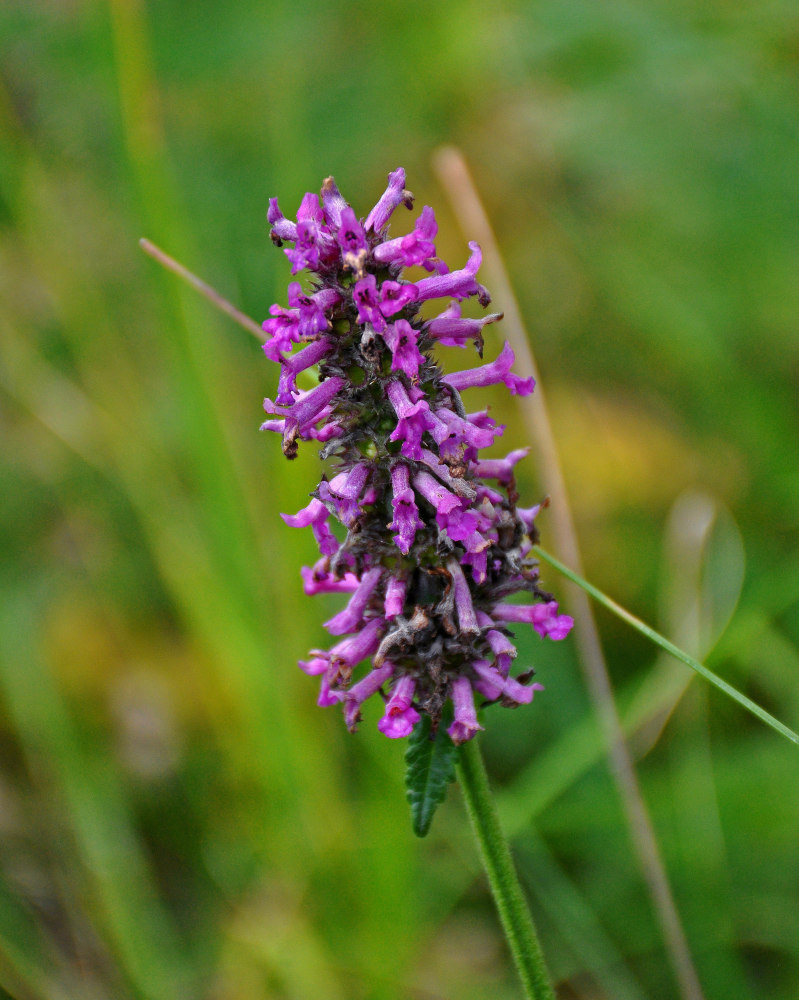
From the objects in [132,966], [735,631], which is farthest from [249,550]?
[735,631]

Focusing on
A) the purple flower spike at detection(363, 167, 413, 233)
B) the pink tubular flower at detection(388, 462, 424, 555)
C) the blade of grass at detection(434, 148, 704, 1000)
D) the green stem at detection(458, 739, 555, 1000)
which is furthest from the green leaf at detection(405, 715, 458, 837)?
the blade of grass at detection(434, 148, 704, 1000)

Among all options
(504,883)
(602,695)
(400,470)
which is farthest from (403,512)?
(602,695)

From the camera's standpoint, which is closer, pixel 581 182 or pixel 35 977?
pixel 35 977

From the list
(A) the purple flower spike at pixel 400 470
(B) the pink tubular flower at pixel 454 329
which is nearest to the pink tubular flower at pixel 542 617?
(A) the purple flower spike at pixel 400 470

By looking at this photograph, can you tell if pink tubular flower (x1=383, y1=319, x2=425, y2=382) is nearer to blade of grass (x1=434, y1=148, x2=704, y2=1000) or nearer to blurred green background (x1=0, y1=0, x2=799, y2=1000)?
blade of grass (x1=434, y1=148, x2=704, y2=1000)

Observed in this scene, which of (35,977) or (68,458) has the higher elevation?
(68,458)

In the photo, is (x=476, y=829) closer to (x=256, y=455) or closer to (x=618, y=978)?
(x=618, y=978)
